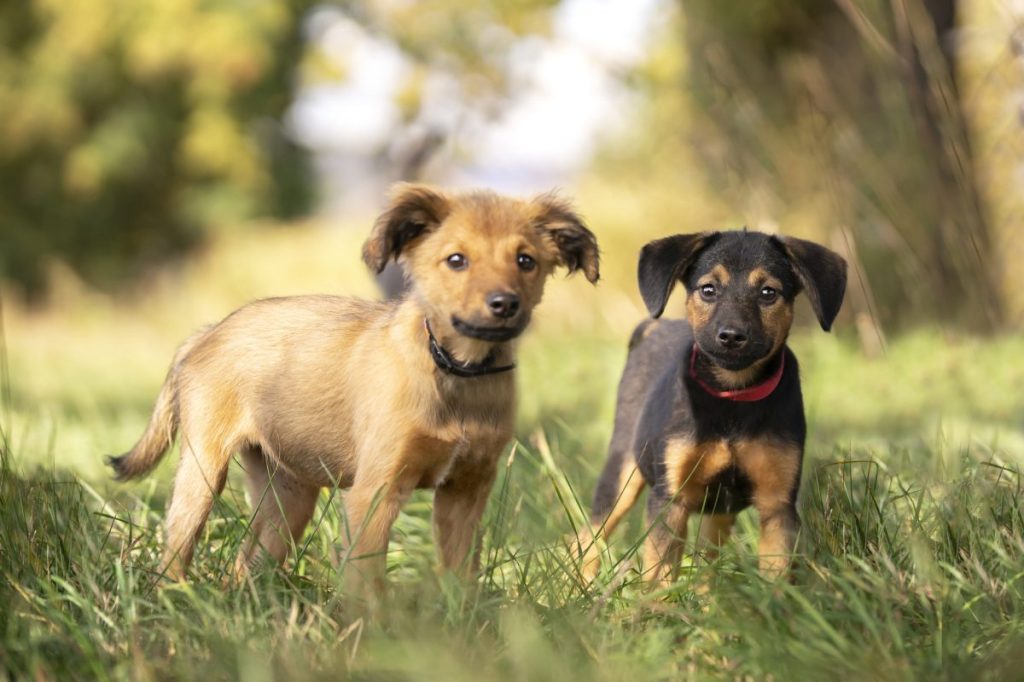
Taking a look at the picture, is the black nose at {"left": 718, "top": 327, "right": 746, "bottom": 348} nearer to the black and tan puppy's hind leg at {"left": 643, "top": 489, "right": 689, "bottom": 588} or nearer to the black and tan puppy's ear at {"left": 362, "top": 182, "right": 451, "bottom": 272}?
the black and tan puppy's hind leg at {"left": 643, "top": 489, "right": 689, "bottom": 588}

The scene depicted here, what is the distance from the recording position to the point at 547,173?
65.3 ft

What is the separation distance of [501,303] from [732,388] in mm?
1079

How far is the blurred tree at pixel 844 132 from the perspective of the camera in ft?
26.6

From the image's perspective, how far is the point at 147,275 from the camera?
25906 mm

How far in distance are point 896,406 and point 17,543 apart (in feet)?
21.2

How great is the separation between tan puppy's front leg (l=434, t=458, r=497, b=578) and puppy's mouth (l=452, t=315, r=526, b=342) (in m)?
0.49

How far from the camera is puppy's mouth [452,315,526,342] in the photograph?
3.83 meters

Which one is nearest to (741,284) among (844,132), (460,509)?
(460,509)

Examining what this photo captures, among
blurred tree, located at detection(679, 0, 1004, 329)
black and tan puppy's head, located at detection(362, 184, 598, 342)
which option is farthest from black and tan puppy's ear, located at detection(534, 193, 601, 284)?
blurred tree, located at detection(679, 0, 1004, 329)

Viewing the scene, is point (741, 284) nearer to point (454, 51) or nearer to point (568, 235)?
point (568, 235)

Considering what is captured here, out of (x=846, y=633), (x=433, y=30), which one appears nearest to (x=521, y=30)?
(x=433, y=30)

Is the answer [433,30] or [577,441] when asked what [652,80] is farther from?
[577,441]

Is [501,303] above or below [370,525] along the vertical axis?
above

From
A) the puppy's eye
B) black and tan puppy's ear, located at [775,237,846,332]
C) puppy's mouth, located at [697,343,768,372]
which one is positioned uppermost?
black and tan puppy's ear, located at [775,237,846,332]
